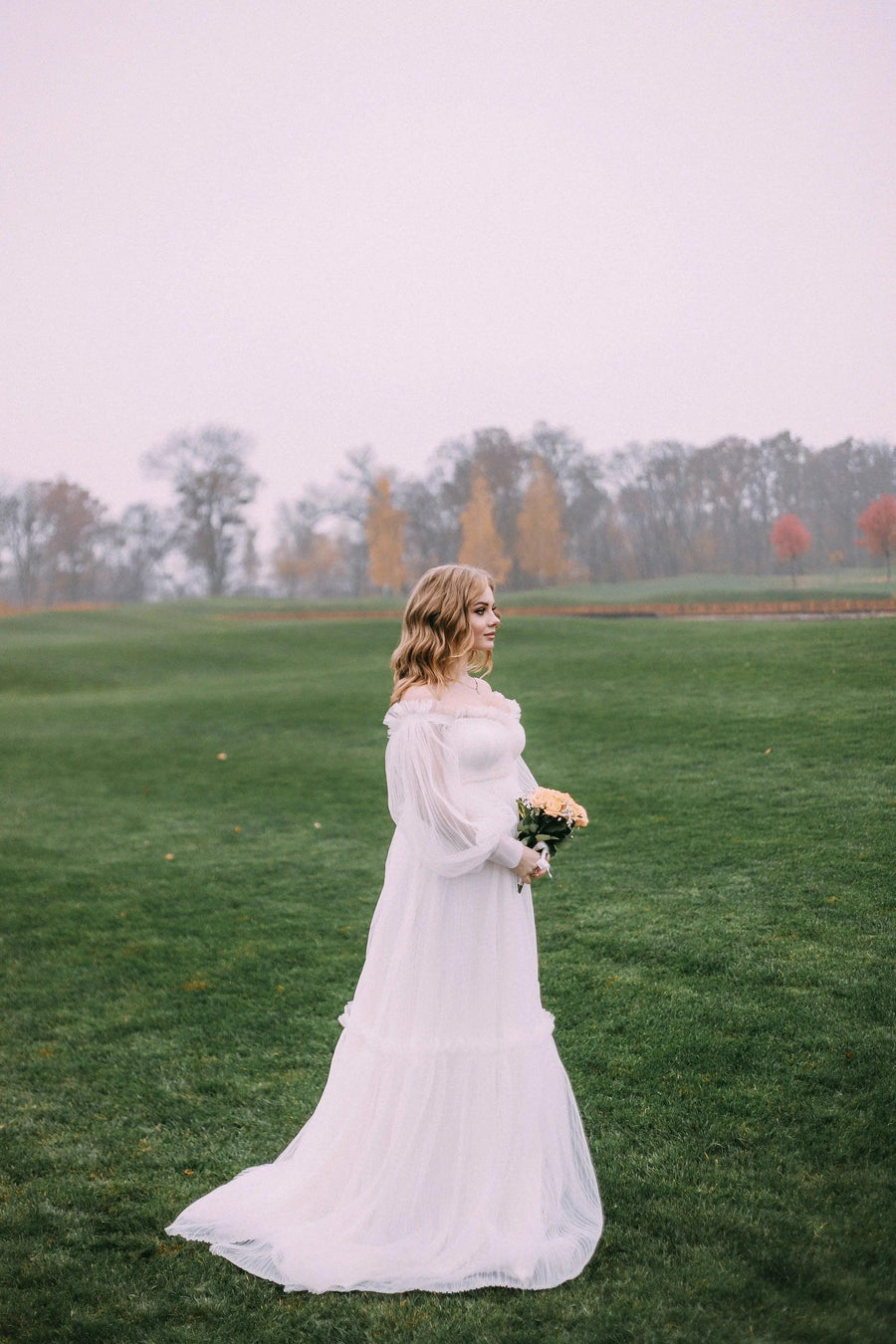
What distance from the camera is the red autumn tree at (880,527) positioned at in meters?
26.6

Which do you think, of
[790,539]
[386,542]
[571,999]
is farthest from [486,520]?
[571,999]

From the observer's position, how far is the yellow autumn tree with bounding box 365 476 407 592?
2130 inches

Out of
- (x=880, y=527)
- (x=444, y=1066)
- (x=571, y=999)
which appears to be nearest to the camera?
(x=444, y=1066)

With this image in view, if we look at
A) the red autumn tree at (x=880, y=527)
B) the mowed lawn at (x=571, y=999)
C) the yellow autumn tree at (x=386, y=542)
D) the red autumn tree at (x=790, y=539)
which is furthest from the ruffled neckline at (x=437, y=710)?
the yellow autumn tree at (x=386, y=542)

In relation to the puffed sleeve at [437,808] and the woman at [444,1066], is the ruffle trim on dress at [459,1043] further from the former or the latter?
the puffed sleeve at [437,808]

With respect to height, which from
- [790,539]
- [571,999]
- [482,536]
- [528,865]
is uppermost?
[482,536]

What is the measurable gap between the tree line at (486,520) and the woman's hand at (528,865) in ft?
80.9

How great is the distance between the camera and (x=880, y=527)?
27.8 m

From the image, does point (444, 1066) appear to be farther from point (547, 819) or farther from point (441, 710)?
point (441, 710)

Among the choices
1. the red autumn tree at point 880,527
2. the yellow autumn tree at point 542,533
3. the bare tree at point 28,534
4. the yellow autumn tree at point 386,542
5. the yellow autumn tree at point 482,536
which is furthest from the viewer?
the bare tree at point 28,534

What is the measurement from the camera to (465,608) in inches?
167

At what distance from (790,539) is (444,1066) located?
33.2 meters

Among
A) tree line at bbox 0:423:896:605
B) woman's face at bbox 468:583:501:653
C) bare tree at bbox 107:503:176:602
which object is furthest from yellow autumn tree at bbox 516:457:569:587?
woman's face at bbox 468:583:501:653

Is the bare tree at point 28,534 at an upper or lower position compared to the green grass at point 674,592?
upper
